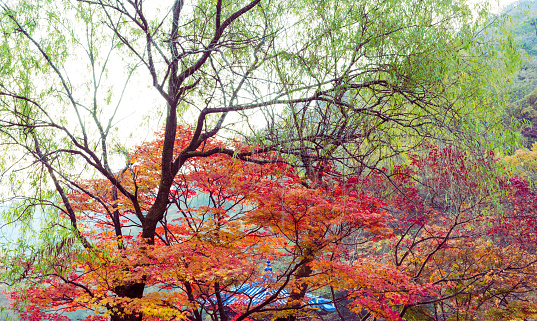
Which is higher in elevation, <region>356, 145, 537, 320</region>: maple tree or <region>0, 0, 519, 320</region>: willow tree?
<region>0, 0, 519, 320</region>: willow tree

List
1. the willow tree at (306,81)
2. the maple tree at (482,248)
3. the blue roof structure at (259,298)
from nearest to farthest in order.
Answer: the willow tree at (306,81) → the blue roof structure at (259,298) → the maple tree at (482,248)

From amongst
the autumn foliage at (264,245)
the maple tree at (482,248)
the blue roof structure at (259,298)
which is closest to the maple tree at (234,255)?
the autumn foliage at (264,245)

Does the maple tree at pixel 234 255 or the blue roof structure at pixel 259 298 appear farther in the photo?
the blue roof structure at pixel 259 298

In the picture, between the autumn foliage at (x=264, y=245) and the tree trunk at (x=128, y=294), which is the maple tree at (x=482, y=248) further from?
the tree trunk at (x=128, y=294)

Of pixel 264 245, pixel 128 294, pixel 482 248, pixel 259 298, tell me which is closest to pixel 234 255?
pixel 264 245

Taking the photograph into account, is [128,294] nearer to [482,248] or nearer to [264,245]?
[264,245]

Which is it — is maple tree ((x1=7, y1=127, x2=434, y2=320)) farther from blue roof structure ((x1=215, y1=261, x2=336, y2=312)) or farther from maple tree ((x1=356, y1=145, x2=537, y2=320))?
maple tree ((x1=356, y1=145, x2=537, y2=320))

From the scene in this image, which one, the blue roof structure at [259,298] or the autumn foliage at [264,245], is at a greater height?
the autumn foliage at [264,245]

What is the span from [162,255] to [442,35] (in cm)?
436

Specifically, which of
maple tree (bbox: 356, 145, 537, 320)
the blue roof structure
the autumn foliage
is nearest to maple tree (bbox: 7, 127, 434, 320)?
the autumn foliage

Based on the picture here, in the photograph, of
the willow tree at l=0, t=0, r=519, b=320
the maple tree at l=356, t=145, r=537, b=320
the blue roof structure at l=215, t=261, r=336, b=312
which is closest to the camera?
the willow tree at l=0, t=0, r=519, b=320

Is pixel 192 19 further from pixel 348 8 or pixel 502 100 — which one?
pixel 502 100

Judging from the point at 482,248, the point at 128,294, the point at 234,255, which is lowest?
the point at 482,248

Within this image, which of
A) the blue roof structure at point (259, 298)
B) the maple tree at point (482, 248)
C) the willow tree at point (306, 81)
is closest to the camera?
the willow tree at point (306, 81)
